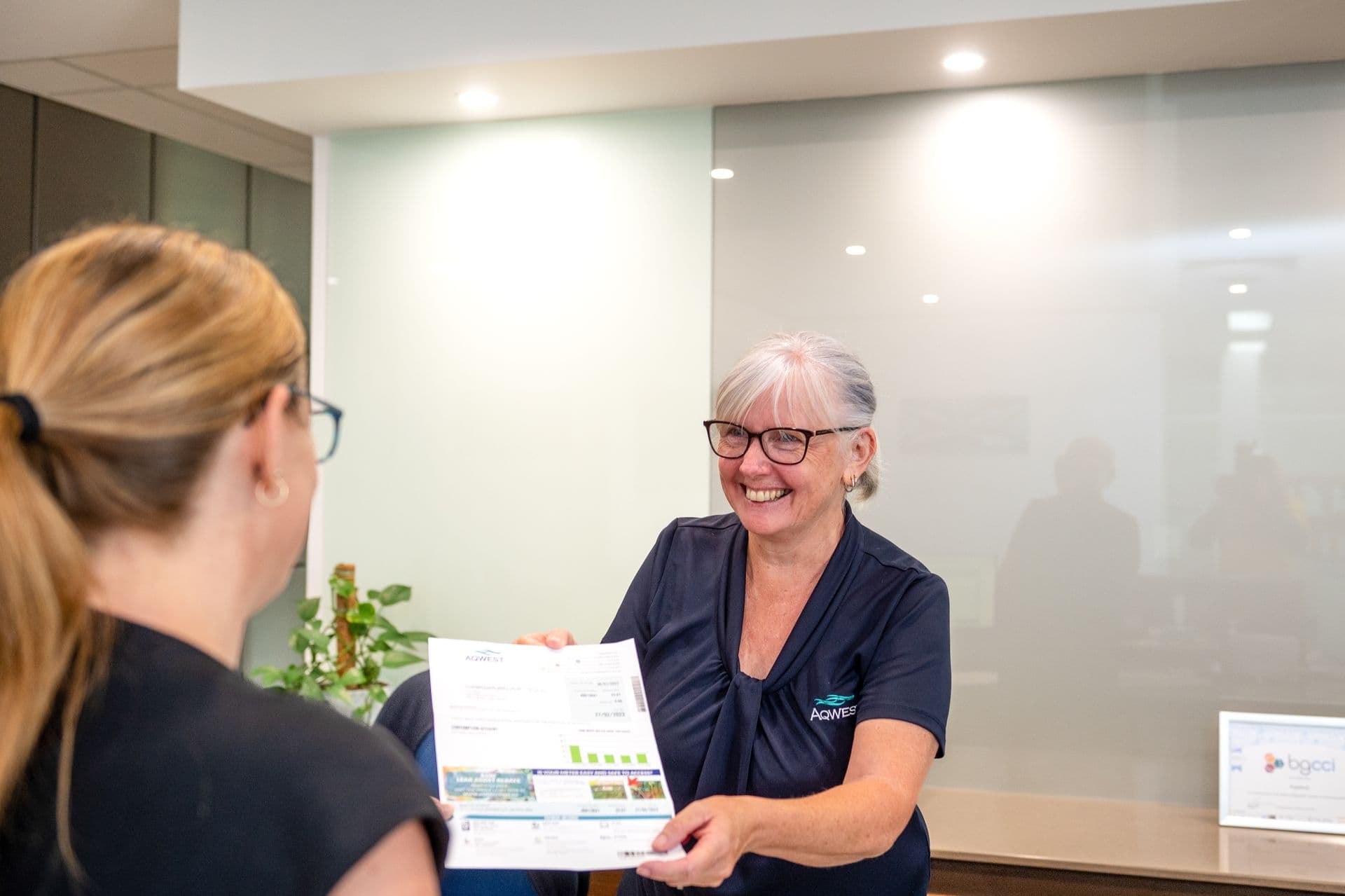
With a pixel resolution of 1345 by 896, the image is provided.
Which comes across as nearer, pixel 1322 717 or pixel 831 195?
pixel 1322 717

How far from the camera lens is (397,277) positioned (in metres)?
4.04

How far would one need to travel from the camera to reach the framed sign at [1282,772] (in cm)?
309

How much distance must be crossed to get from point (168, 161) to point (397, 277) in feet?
7.20

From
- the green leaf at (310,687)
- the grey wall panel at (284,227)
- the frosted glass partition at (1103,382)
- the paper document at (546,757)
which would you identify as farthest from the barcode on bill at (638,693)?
the grey wall panel at (284,227)

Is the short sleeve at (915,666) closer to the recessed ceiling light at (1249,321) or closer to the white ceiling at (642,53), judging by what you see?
the white ceiling at (642,53)

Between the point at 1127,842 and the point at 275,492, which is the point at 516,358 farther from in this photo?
the point at 275,492

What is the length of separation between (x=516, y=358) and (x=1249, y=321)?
219 centimetres

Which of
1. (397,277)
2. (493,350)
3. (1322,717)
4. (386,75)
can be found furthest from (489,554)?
(1322,717)

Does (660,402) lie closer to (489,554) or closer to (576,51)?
(489,554)

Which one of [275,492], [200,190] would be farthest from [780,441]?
[200,190]

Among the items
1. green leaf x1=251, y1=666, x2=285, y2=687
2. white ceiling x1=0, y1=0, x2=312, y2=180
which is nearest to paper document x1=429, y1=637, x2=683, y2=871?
green leaf x1=251, y1=666, x2=285, y2=687

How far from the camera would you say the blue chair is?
1.95 m

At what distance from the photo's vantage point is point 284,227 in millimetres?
6031

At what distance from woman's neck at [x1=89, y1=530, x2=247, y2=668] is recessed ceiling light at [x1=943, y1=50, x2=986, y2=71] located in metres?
2.78
